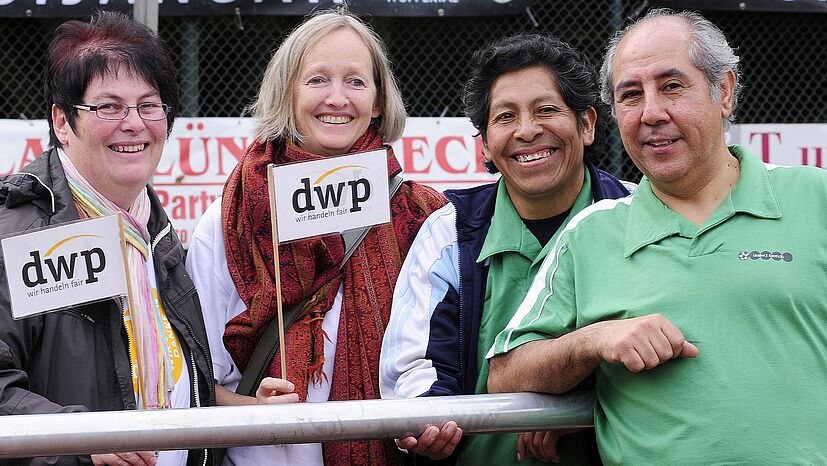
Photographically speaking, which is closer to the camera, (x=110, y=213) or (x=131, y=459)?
(x=131, y=459)

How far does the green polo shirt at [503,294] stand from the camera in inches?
94.2

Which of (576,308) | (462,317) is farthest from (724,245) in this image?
(462,317)

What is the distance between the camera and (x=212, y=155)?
6.21m

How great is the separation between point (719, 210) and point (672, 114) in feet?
0.76

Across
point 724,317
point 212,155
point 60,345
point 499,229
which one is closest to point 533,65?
point 499,229

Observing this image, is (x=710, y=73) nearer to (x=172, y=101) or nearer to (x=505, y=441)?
(x=505, y=441)

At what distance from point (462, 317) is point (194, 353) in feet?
2.27

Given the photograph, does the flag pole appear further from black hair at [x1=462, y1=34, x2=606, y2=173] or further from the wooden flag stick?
black hair at [x1=462, y1=34, x2=606, y2=173]

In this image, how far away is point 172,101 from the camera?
2.72m

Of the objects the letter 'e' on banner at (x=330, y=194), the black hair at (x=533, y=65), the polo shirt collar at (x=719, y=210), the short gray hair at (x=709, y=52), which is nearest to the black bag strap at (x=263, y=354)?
the letter 'e' on banner at (x=330, y=194)

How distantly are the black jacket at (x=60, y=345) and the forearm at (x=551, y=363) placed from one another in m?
0.86

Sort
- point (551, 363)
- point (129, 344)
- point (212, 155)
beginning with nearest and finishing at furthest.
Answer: point (551, 363) < point (129, 344) < point (212, 155)

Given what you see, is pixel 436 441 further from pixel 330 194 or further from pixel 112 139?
pixel 112 139

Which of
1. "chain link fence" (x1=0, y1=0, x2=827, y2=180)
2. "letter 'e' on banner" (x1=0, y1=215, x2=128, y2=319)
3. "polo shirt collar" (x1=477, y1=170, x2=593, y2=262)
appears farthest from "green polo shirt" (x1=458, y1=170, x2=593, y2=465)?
"chain link fence" (x1=0, y1=0, x2=827, y2=180)
